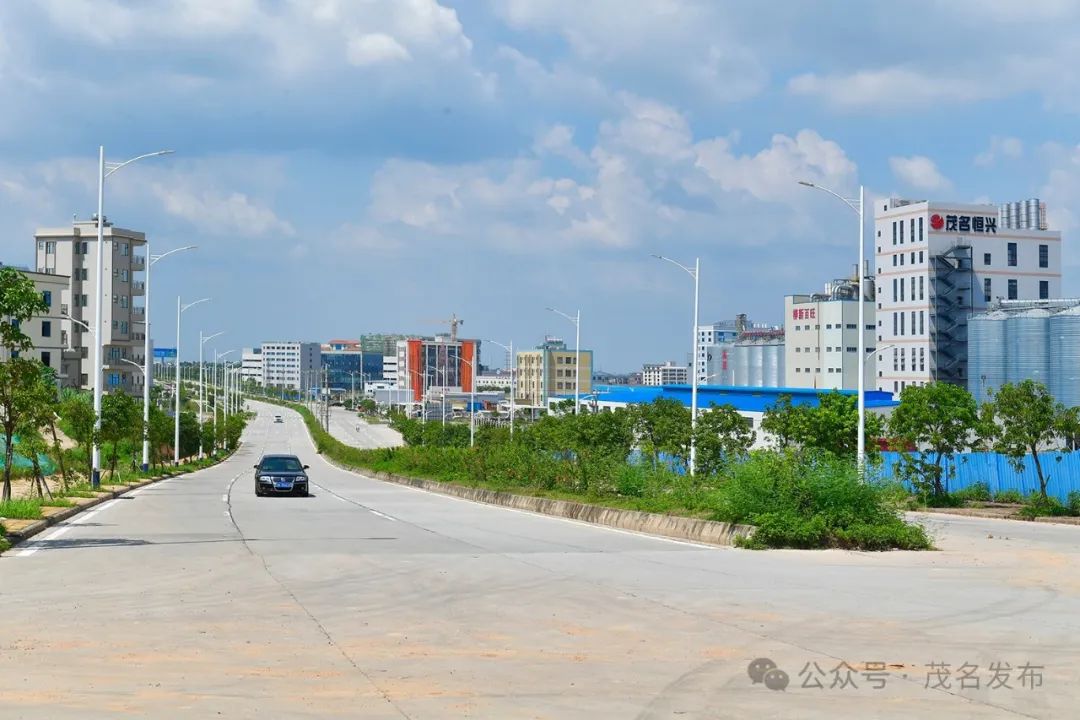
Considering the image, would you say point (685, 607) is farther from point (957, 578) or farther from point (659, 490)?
point (659, 490)

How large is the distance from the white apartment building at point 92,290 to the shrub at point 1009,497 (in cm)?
9237

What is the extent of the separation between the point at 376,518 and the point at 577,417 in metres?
20.5

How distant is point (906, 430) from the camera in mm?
41031

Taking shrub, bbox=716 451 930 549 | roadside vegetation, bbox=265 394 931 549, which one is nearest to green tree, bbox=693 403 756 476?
roadside vegetation, bbox=265 394 931 549

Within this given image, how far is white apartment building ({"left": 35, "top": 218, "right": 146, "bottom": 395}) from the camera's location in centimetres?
12181

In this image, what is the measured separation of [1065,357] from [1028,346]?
341 cm

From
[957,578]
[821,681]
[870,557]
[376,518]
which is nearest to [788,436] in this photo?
[376,518]

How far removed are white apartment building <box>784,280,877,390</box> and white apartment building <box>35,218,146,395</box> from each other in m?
68.4

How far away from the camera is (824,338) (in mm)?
136125

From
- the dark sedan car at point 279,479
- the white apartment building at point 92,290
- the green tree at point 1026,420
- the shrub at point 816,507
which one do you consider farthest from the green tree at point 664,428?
the white apartment building at point 92,290

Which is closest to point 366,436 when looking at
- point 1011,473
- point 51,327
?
point 51,327

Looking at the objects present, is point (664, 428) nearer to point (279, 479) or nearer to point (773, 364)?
point (279, 479)

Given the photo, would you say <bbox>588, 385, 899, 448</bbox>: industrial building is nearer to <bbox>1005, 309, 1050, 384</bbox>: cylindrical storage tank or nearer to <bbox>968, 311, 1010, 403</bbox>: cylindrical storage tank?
<bbox>968, 311, 1010, 403</bbox>: cylindrical storage tank

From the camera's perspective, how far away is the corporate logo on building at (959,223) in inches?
4532
